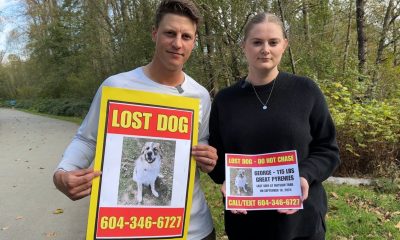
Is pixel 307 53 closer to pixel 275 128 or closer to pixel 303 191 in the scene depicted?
pixel 275 128

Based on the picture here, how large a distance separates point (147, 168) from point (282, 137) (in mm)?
698

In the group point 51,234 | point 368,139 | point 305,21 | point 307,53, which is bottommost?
point 51,234

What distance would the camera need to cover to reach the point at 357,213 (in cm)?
568

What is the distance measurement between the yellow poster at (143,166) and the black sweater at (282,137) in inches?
8.9

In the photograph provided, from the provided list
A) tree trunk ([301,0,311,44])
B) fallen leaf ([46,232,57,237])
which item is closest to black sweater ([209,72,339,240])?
fallen leaf ([46,232,57,237])

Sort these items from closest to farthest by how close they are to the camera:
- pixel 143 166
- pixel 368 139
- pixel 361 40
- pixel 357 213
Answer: pixel 143 166 < pixel 357 213 < pixel 368 139 < pixel 361 40

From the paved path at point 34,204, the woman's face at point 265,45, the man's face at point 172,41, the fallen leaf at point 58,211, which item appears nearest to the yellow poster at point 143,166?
the man's face at point 172,41

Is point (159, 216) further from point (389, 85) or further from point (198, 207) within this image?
point (389, 85)

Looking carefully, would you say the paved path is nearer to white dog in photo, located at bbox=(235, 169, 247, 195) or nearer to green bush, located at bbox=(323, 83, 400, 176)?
white dog in photo, located at bbox=(235, 169, 247, 195)

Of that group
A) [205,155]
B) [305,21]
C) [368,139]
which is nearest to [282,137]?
[205,155]

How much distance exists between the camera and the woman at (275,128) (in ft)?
7.02

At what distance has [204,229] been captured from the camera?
222 cm

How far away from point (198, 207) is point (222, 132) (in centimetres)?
41

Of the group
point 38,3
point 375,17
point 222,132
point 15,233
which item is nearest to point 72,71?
point 38,3
